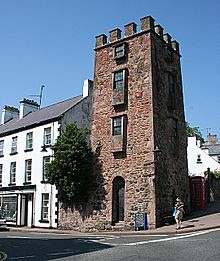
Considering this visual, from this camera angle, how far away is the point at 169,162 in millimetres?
24984

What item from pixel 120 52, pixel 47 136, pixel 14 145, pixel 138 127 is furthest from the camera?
pixel 14 145

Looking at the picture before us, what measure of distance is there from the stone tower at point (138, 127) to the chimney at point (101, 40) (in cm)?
8

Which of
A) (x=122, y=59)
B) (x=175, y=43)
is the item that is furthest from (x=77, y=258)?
(x=175, y=43)

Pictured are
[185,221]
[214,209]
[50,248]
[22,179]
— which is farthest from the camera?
[22,179]

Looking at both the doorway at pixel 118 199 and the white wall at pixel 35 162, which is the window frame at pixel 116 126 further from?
the white wall at pixel 35 162

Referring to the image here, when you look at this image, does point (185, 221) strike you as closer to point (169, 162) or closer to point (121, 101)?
point (169, 162)

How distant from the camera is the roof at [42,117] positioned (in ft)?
102

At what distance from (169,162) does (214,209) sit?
221 inches

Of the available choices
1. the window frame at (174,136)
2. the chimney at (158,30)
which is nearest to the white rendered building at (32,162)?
the window frame at (174,136)

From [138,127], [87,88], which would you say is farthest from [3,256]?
[87,88]

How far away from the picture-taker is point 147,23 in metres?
25.2

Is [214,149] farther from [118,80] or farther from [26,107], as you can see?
[118,80]

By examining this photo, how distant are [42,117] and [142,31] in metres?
12.9

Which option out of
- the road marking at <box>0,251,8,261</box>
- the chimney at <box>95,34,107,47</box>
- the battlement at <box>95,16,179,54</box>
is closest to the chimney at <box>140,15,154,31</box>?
the battlement at <box>95,16,179,54</box>
